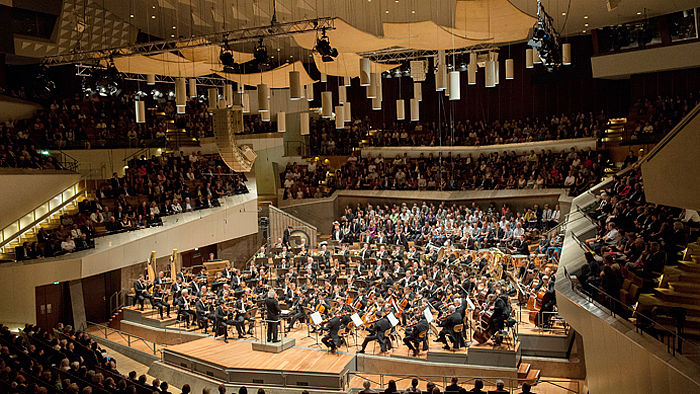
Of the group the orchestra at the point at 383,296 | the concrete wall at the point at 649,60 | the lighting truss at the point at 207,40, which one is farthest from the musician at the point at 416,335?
the concrete wall at the point at 649,60

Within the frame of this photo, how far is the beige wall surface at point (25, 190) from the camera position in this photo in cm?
1806

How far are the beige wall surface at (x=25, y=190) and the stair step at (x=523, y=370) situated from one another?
14630 mm

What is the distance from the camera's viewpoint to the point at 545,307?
14.2 m

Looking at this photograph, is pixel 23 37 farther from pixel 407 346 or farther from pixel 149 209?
pixel 407 346

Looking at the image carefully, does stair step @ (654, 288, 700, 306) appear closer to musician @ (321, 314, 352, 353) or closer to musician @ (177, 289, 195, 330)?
musician @ (321, 314, 352, 353)

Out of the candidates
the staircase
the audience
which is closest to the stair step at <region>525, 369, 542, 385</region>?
the audience

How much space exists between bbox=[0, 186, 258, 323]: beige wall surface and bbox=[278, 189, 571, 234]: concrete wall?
2609 millimetres

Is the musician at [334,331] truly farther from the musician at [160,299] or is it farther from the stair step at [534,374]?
the musician at [160,299]

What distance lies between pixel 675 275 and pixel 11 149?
1812cm

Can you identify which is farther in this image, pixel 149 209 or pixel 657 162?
pixel 149 209

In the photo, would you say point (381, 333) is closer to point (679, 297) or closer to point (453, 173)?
point (679, 297)

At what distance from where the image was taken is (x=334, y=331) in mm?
14523

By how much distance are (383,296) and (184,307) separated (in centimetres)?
607

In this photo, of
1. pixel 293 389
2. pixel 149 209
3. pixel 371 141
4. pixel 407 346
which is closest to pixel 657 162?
pixel 407 346
